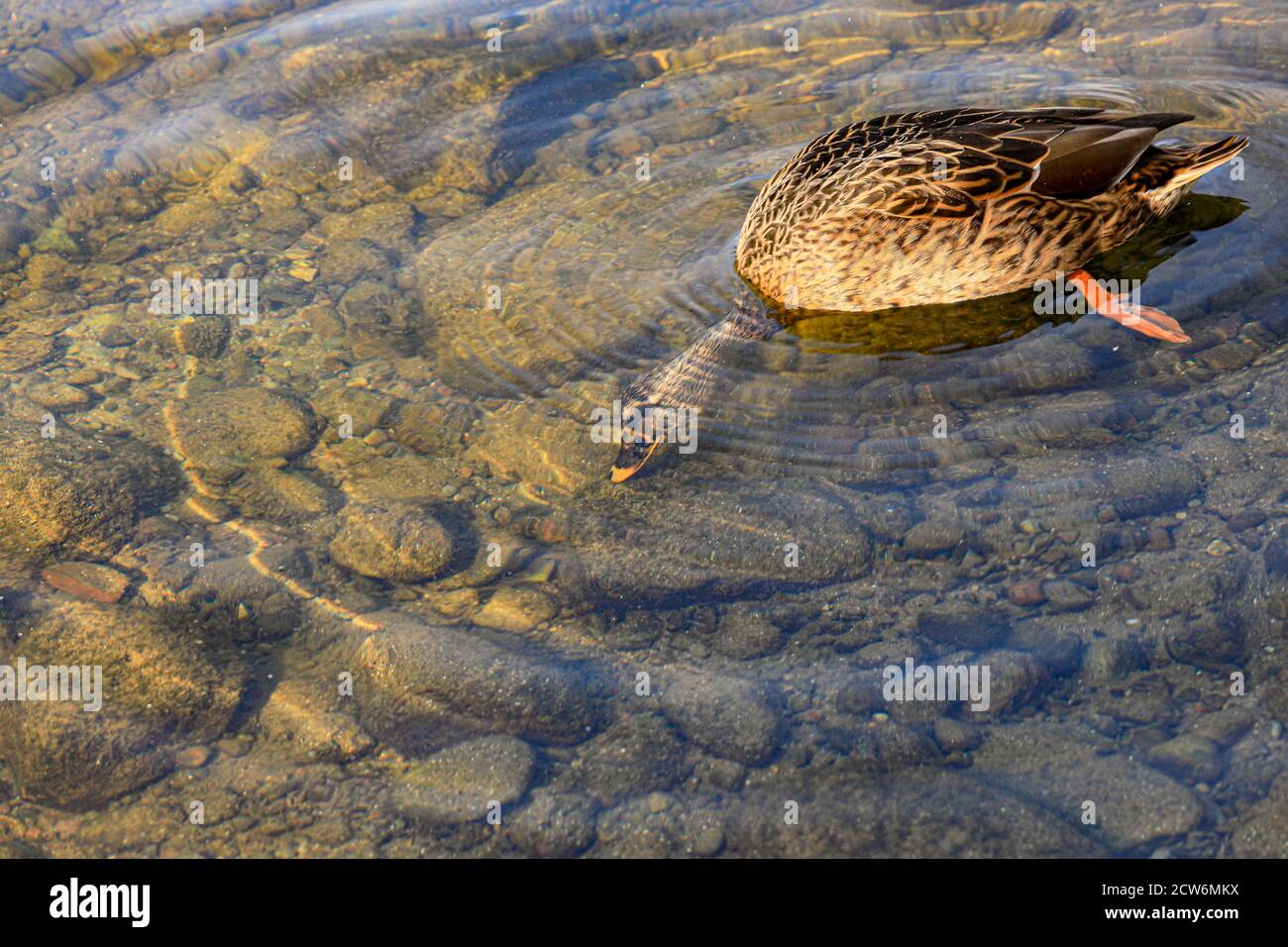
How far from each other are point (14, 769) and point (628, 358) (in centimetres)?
389

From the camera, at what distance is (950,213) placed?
648 centimetres

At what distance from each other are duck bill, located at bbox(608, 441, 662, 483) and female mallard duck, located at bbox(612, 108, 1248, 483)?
406 millimetres

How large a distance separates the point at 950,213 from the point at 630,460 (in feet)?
8.45

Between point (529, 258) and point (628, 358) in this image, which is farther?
point (529, 258)

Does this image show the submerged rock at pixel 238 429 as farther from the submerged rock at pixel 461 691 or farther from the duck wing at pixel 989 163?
the duck wing at pixel 989 163

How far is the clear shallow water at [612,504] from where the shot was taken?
4367mm

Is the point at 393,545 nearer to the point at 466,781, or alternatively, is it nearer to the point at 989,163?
the point at 466,781

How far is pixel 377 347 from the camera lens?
6.95 meters

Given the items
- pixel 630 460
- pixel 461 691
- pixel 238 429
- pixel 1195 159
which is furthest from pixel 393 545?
pixel 1195 159

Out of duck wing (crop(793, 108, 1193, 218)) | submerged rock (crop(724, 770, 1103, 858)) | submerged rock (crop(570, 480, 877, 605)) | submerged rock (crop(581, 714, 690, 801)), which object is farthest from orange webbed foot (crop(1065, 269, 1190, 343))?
submerged rock (crop(581, 714, 690, 801))

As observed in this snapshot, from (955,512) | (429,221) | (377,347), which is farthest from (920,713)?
(429,221)

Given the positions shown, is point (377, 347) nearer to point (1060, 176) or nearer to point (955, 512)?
point (955, 512)

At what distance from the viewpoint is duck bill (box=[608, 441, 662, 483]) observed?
5746mm
